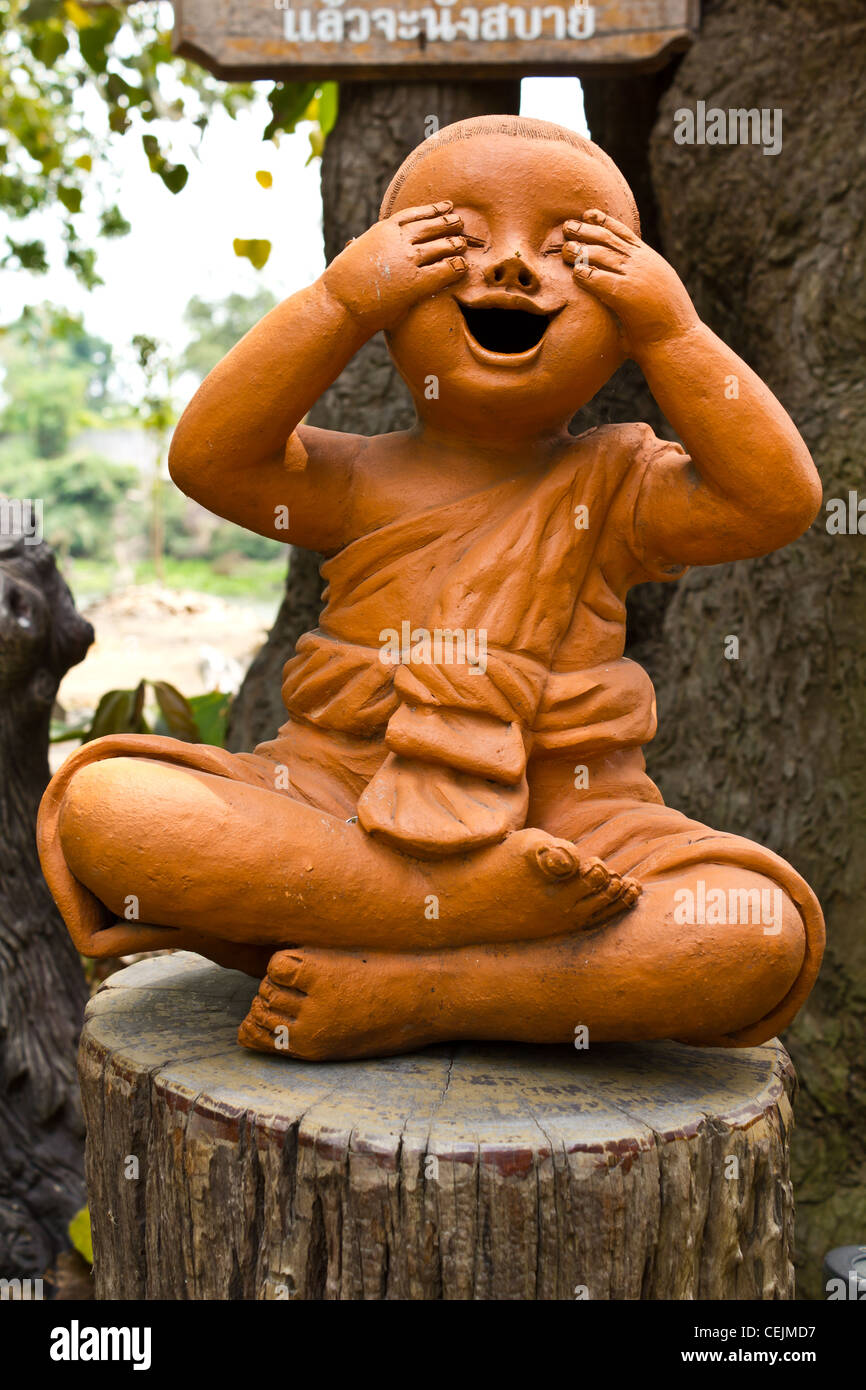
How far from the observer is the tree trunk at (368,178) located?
3.82 meters

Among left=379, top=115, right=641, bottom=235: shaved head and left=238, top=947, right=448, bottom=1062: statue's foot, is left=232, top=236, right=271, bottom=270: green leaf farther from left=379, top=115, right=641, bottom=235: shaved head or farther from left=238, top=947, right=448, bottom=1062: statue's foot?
left=238, top=947, right=448, bottom=1062: statue's foot

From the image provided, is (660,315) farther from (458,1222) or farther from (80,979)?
(80,979)

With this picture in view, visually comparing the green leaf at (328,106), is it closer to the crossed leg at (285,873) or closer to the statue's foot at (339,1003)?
the crossed leg at (285,873)

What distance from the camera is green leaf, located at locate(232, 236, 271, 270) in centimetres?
442

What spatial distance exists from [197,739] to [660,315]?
2592mm

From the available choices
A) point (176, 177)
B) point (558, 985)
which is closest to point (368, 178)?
point (176, 177)

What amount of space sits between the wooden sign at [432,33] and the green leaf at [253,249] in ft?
2.74

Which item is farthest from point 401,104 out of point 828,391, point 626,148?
point 828,391

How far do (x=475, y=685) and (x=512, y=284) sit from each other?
0.67m

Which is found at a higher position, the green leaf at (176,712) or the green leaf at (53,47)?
the green leaf at (53,47)

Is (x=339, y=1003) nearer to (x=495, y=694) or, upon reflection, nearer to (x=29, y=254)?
(x=495, y=694)

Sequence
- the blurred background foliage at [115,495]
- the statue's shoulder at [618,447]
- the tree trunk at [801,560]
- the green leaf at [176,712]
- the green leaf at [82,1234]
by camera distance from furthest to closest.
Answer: the blurred background foliage at [115,495] → the green leaf at [176,712] → the tree trunk at [801,560] → the green leaf at [82,1234] → the statue's shoulder at [618,447]

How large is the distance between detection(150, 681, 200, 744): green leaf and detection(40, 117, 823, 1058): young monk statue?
6.50 ft

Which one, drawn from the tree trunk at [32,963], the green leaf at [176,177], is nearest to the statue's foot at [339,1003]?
the tree trunk at [32,963]
